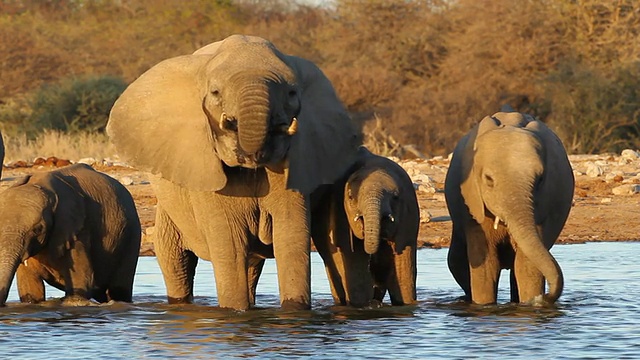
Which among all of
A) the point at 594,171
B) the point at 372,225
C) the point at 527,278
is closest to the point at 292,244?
the point at 372,225

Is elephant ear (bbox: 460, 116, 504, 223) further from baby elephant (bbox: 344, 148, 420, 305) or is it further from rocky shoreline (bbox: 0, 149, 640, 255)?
rocky shoreline (bbox: 0, 149, 640, 255)

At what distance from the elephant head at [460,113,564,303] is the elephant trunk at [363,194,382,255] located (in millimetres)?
738

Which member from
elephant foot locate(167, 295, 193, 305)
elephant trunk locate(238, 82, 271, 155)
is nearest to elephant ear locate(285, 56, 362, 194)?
elephant trunk locate(238, 82, 271, 155)

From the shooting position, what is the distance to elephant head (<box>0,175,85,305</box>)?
827 centimetres

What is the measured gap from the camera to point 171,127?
25.5ft

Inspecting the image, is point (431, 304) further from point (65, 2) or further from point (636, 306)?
point (65, 2)

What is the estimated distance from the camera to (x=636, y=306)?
9047mm

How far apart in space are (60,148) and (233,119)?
12.3m

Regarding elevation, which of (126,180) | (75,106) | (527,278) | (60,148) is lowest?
(527,278)

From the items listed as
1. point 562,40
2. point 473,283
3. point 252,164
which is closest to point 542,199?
point 473,283

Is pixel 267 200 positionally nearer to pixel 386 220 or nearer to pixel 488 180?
A: pixel 386 220

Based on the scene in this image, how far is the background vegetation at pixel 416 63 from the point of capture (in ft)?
76.5

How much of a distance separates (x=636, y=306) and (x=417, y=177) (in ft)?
21.3

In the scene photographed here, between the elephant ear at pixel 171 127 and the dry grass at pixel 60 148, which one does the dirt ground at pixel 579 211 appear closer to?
the dry grass at pixel 60 148
